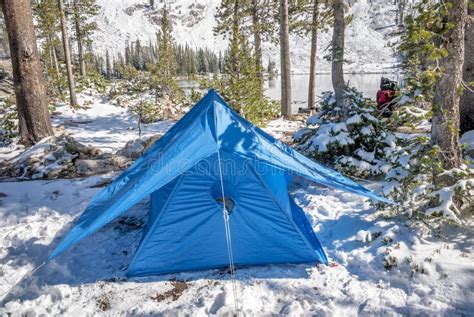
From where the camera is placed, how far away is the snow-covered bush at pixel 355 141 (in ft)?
19.7

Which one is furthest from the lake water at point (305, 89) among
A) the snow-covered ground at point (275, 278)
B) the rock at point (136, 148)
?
the snow-covered ground at point (275, 278)

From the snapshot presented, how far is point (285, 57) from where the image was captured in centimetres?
1370

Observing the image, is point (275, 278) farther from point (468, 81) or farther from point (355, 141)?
point (468, 81)

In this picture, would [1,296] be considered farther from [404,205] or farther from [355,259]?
[404,205]

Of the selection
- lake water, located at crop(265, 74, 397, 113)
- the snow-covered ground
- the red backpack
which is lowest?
the snow-covered ground

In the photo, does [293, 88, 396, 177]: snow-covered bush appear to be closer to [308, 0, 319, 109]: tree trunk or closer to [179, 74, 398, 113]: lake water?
[179, 74, 398, 113]: lake water

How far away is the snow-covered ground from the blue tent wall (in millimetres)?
169

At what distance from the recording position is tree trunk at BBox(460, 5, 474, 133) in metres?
5.03

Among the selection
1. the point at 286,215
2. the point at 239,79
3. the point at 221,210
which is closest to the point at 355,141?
the point at 286,215

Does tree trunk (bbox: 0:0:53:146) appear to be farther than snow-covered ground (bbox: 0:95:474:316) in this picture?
Yes

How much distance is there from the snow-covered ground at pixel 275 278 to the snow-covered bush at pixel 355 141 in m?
1.21

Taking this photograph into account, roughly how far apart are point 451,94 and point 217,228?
129 inches

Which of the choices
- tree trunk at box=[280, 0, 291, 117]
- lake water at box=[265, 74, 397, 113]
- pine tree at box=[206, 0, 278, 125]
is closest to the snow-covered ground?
pine tree at box=[206, 0, 278, 125]

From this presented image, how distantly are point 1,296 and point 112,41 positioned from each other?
722 feet
